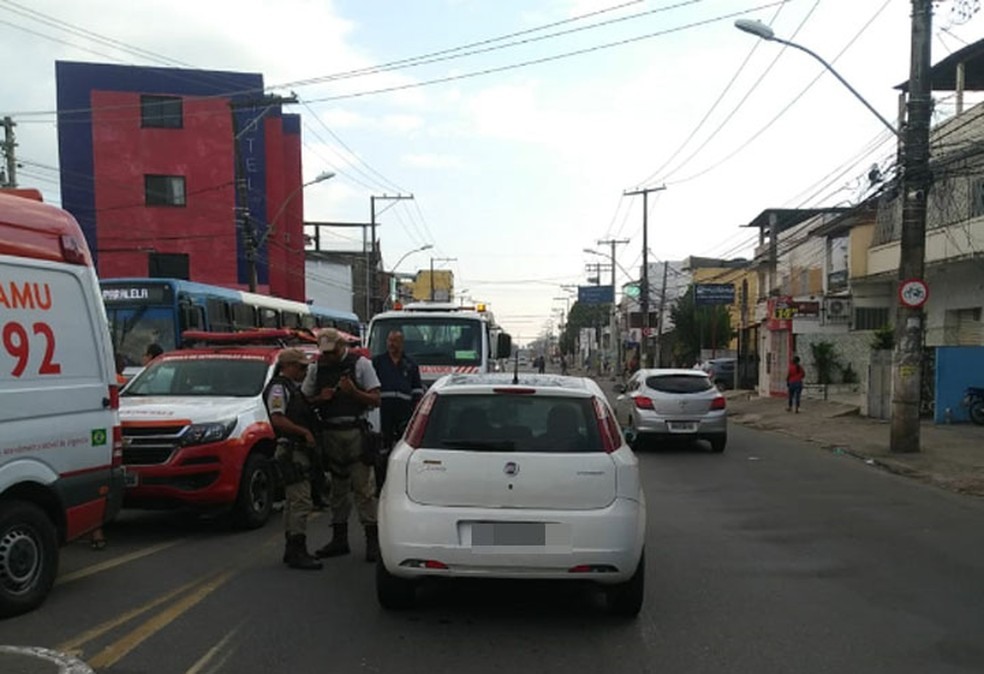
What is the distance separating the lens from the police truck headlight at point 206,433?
25.5ft

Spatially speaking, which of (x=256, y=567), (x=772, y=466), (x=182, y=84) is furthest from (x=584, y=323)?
(x=256, y=567)

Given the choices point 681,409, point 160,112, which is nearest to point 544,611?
point 681,409

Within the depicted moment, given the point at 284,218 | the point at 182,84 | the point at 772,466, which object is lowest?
the point at 772,466

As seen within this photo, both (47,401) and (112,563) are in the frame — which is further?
(112,563)

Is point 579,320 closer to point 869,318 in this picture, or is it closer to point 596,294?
point 596,294

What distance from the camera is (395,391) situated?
977 cm

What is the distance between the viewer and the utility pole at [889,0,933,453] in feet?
47.8

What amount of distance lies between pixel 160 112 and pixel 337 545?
35.8 metres

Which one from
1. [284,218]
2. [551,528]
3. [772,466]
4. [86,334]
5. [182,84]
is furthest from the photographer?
[284,218]

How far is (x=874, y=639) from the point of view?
525 cm

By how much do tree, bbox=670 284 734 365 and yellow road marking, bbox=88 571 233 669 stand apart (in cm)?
5036

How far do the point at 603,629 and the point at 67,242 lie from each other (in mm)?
4608

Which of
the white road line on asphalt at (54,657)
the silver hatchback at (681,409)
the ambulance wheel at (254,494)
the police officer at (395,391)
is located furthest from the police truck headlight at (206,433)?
the silver hatchback at (681,409)

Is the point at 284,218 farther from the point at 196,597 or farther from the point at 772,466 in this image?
the point at 196,597
